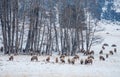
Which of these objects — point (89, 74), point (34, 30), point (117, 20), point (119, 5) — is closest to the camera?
point (89, 74)

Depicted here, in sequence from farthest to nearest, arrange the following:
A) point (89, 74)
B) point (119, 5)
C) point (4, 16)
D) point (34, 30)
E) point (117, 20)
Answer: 1. point (119, 5)
2. point (117, 20)
3. point (34, 30)
4. point (4, 16)
5. point (89, 74)

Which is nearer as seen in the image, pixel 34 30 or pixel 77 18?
pixel 34 30

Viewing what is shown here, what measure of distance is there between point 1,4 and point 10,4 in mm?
1162

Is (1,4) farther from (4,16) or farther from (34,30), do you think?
(34,30)

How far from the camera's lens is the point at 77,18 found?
1838 inches

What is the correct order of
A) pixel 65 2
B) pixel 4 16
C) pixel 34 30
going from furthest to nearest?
pixel 65 2 → pixel 34 30 → pixel 4 16

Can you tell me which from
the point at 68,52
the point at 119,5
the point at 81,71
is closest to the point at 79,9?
the point at 68,52

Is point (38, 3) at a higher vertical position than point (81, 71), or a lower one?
higher

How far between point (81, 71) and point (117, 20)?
453 feet

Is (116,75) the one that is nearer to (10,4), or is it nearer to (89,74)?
(89,74)

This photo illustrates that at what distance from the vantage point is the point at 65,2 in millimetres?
46469

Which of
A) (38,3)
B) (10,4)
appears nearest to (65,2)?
(38,3)

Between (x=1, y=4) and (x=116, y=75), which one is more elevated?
(x=1, y=4)

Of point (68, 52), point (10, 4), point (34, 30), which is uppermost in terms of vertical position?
point (10, 4)
